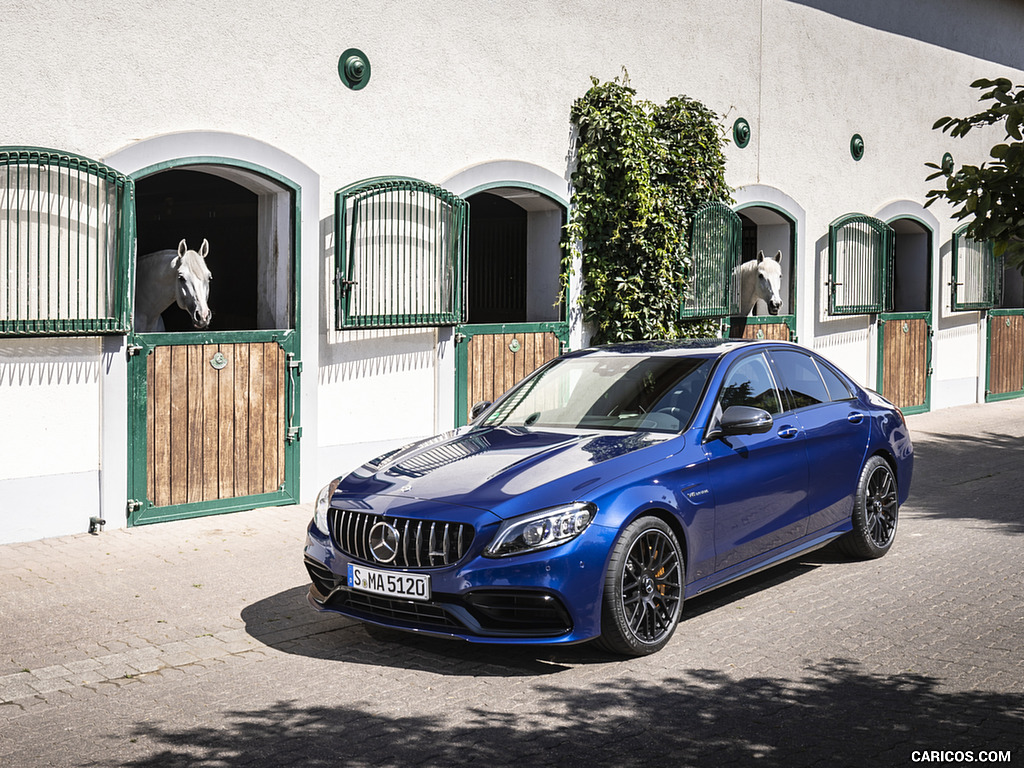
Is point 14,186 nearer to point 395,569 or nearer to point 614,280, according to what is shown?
point 395,569

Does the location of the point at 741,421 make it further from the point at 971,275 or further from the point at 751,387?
the point at 971,275

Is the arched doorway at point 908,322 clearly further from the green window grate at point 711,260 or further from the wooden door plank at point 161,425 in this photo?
the wooden door plank at point 161,425

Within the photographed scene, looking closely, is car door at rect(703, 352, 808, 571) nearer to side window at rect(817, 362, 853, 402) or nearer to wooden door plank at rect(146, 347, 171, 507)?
side window at rect(817, 362, 853, 402)

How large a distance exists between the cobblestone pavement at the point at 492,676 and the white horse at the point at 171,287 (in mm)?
2266

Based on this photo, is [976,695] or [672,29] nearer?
[976,695]

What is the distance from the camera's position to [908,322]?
18.5m

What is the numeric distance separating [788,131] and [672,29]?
2856mm

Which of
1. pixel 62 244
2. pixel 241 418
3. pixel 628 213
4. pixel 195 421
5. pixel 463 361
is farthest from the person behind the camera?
pixel 628 213

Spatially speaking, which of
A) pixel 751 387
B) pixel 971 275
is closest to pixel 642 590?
pixel 751 387

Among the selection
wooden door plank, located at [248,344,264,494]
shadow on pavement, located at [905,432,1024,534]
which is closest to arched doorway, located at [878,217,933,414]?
shadow on pavement, located at [905,432,1024,534]

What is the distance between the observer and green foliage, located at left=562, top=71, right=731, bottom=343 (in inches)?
524

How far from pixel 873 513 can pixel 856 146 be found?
34.8ft

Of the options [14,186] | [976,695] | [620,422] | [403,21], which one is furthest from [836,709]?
[403,21]

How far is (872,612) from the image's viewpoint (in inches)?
273
